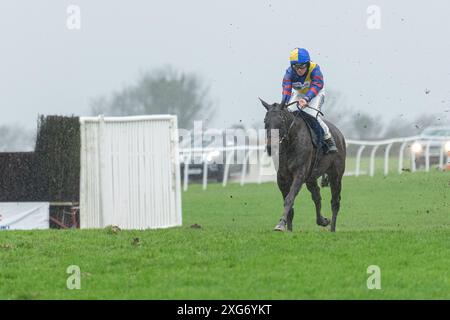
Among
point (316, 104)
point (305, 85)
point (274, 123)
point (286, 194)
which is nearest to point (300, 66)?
point (305, 85)

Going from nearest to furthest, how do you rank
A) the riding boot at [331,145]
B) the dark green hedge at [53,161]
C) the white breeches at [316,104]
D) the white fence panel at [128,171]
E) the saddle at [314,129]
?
the saddle at [314,129]
the white breeches at [316,104]
the riding boot at [331,145]
the dark green hedge at [53,161]
the white fence panel at [128,171]

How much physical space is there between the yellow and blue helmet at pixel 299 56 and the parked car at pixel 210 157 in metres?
12.7

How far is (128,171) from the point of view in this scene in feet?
54.0

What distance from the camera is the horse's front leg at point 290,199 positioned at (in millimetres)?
11945

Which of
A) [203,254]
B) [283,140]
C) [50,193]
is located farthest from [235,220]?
[203,254]

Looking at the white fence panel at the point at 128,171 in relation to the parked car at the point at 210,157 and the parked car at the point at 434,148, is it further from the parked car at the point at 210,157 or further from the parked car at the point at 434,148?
the parked car at the point at 434,148

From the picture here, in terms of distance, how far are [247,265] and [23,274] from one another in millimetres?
1912

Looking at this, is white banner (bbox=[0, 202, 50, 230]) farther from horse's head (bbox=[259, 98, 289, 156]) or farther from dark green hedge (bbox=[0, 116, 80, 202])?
horse's head (bbox=[259, 98, 289, 156])

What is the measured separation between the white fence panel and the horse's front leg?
4.37 meters

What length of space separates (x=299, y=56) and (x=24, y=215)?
5397 mm

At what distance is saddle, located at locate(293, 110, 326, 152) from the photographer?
41.9ft

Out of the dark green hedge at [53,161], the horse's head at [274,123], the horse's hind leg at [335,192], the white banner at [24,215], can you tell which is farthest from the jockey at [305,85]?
the white banner at [24,215]

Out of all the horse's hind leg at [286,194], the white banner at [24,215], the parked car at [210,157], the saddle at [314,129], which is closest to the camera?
the horse's hind leg at [286,194]

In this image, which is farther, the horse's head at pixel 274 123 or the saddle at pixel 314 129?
the saddle at pixel 314 129
